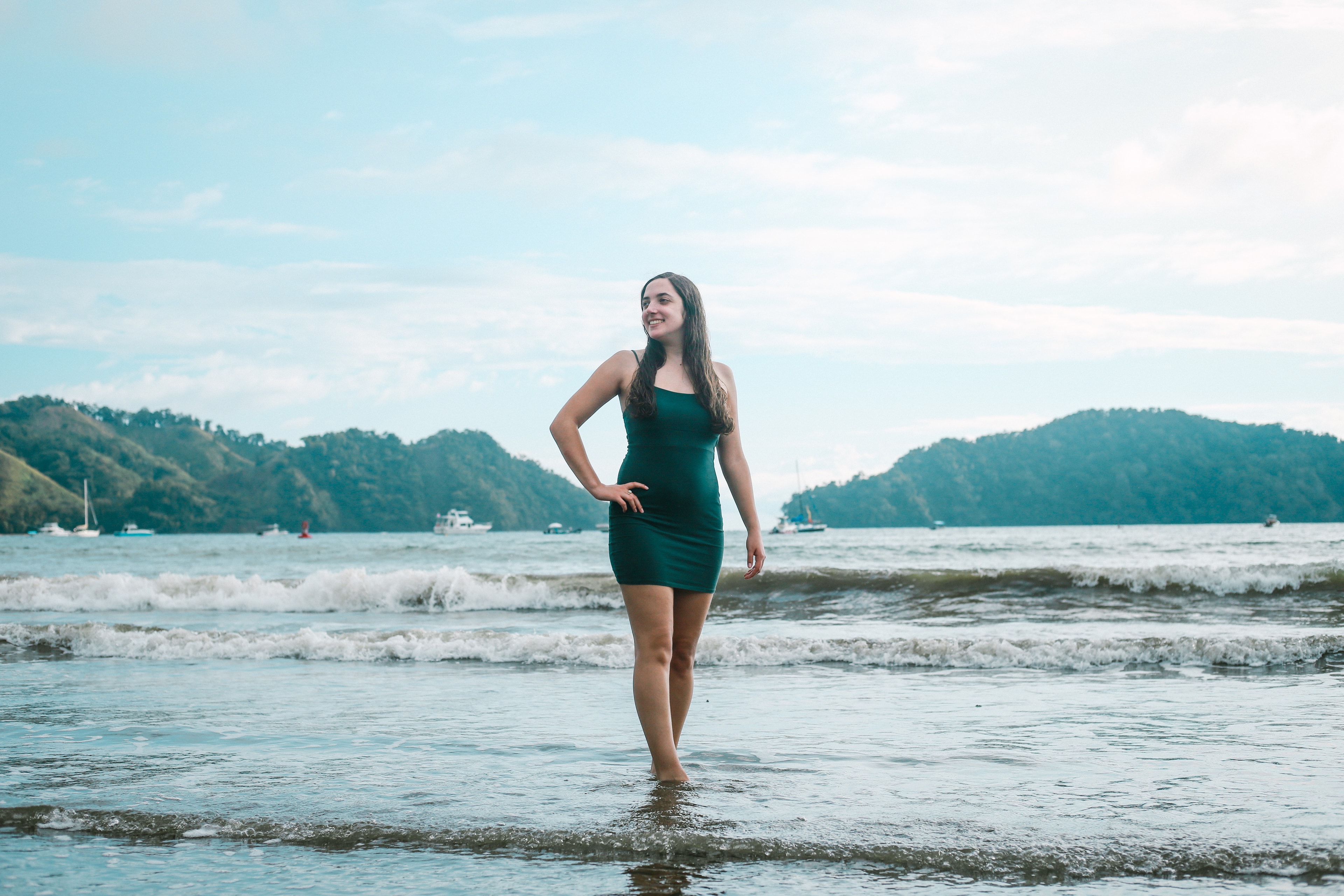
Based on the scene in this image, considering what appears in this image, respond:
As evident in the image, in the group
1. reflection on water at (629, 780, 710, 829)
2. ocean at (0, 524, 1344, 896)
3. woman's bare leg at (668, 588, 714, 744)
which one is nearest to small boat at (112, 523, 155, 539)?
ocean at (0, 524, 1344, 896)

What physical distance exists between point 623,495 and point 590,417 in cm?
37

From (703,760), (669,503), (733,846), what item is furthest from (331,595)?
(733,846)

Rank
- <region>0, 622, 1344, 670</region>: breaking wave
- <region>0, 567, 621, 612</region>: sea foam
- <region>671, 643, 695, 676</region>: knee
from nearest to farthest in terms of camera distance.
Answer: <region>671, 643, 695, 676</region>: knee, <region>0, 622, 1344, 670</region>: breaking wave, <region>0, 567, 621, 612</region>: sea foam

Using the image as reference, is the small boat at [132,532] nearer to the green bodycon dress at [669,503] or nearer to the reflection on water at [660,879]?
the green bodycon dress at [669,503]

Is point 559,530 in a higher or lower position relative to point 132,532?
lower

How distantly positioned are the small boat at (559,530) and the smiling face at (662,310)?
9987cm

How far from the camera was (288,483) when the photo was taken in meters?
108

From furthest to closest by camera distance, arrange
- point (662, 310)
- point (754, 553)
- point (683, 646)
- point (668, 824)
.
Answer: point (754, 553)
point (683, 646)
point (662, 310)
point (668, 824)

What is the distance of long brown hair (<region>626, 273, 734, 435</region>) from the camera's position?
3.71 metres

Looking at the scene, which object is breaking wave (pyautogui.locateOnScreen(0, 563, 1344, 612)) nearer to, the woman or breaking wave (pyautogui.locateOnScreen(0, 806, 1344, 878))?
the woman

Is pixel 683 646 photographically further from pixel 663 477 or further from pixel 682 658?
pixel 663 477

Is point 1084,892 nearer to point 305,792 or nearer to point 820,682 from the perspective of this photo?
point 305,792

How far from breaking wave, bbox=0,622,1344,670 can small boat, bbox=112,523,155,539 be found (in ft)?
326

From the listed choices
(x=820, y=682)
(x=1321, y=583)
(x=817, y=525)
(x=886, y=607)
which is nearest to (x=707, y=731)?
(x=820, y=682)
